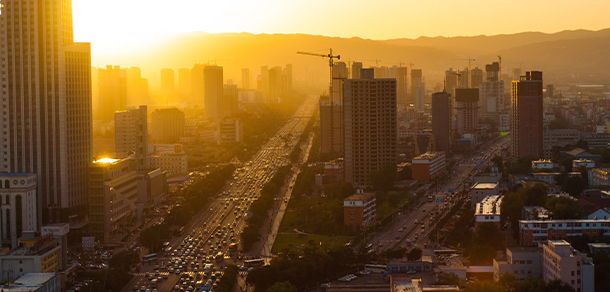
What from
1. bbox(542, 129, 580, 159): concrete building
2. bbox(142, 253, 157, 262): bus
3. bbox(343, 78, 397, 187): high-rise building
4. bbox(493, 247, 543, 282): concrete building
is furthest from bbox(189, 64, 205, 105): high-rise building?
bbox(493, 247, 543, 282): concrete building

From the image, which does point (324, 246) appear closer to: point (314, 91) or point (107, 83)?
point (107, 83)

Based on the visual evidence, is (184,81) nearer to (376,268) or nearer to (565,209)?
(565,209)

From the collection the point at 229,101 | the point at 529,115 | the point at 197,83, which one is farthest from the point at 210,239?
the point at 197,83

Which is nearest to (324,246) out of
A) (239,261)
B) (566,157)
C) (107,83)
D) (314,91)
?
(239,261)

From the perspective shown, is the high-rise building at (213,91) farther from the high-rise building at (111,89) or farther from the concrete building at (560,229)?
the concrete building at (560,229)

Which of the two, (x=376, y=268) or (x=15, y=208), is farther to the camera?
(x=15, y=208)
